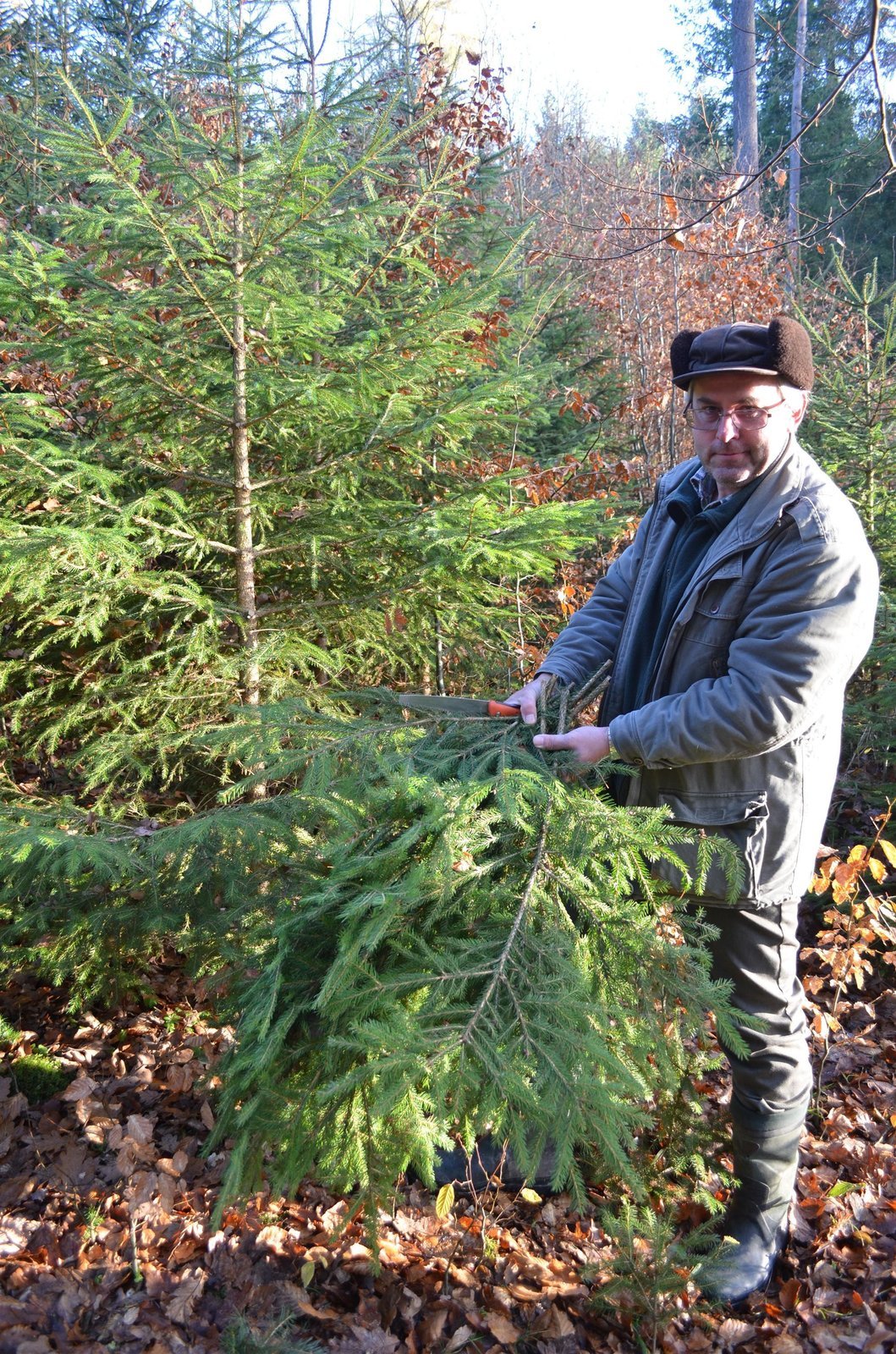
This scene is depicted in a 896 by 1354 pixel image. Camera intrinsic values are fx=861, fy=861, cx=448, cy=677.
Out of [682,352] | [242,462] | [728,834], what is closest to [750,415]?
[682,352]

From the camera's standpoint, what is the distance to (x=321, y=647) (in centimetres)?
521

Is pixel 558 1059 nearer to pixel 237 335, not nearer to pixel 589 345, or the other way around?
pixel 237 335

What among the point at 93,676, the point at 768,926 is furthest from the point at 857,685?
the point at 93,676

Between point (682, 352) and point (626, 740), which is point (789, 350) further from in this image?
point (626, 740)

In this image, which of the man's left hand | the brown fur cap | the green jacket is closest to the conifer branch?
the man's left hand

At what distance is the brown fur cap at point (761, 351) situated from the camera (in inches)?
98.0

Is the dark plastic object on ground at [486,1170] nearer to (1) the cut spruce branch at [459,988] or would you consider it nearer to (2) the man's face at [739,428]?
(1) the cut spruce branch at [459,988]

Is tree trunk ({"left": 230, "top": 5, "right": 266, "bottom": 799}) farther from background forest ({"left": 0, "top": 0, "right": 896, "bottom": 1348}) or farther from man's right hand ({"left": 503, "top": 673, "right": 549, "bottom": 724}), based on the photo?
man's right hand ({"left": 503, "top": 673, "right": 549, "bottom": 724})

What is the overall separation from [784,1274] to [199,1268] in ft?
6.71

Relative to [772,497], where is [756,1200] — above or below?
below

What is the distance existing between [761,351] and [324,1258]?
3.36 metres

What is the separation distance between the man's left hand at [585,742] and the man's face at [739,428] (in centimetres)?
88

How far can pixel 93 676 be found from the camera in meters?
4.74

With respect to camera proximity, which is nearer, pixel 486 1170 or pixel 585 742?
pixel 585 742
